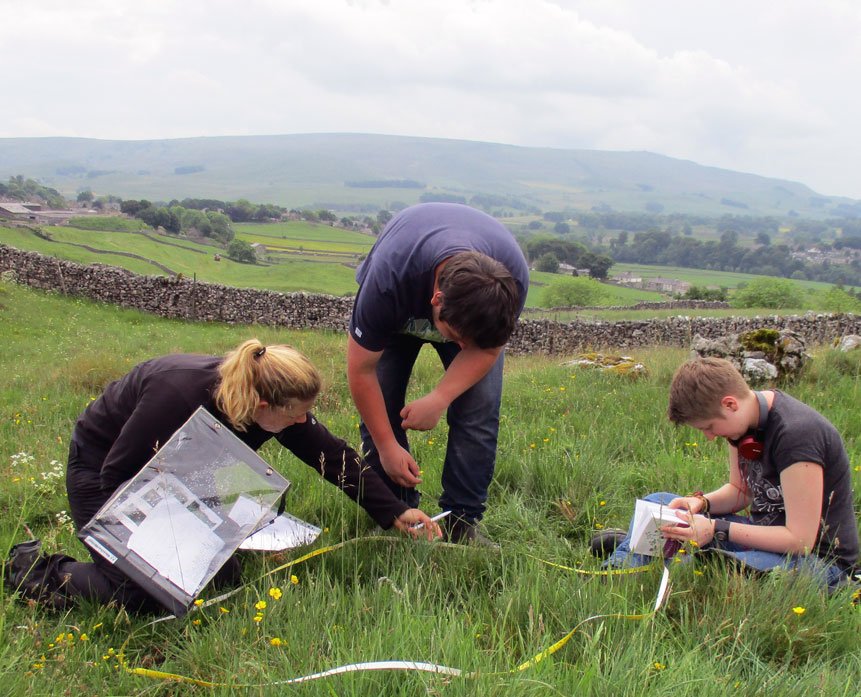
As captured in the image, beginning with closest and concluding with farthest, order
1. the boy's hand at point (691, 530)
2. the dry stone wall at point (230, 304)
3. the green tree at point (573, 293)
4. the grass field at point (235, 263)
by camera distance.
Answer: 1. the boy's hand at point (691, 530)
2. the dry stone wall at point (230, 304)
3. the grass field at point (235, 263)
4. the green tree at point (573, 293)

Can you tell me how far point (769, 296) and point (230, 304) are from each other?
36.1m

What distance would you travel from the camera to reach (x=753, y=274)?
9212 cm

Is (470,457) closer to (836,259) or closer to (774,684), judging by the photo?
(774,684)

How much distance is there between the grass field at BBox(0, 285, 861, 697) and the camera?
1861 mm

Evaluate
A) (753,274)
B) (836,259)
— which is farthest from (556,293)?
(836,259)

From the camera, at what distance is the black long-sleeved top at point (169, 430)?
2.68 meters

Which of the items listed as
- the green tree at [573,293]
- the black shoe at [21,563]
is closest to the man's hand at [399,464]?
the black shoe at [21,563]

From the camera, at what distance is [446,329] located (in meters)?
2.61

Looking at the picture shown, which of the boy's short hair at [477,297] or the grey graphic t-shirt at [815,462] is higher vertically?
the boy's short hair at [477,297]

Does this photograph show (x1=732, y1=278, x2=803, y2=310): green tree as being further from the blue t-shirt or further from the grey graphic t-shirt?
the blue t-shirt

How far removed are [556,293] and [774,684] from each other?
47.9 meters

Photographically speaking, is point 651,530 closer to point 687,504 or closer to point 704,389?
point 687,504

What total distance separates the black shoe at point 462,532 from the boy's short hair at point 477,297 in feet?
3.29

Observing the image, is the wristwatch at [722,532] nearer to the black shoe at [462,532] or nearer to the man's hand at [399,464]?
the black shoe at [462,532]
